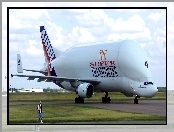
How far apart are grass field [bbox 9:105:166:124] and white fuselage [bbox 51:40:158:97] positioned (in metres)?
1.71

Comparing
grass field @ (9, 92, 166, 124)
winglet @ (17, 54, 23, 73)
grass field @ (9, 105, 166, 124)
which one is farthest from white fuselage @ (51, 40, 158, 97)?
winglet @ (17, 54, 23, 73)

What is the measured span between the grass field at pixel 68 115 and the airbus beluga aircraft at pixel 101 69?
1.50 m

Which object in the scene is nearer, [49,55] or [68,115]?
[68,115]

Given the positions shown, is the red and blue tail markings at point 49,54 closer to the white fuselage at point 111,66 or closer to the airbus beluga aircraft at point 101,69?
the airbus beluga aircraft at point 101,69

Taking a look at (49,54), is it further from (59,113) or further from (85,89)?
(59,113)

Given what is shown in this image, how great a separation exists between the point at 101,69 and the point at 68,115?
644cm

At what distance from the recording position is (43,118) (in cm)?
2636

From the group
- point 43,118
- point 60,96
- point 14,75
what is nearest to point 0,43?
point 14,75

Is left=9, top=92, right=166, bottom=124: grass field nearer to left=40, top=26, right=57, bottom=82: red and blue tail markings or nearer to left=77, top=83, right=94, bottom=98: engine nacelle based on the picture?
left=40, top=26, right=57, bottom=82: red and blue tail markings

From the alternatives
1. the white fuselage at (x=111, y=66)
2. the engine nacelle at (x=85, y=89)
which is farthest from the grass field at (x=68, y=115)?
the engine nacelle at (x=85, y=89)

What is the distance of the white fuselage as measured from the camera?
3122cm

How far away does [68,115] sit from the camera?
89.6ft

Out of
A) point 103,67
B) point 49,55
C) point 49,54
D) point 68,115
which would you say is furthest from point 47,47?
point 68,115

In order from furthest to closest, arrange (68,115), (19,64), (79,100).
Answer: (79,100)
(68,115)
(19,64)
